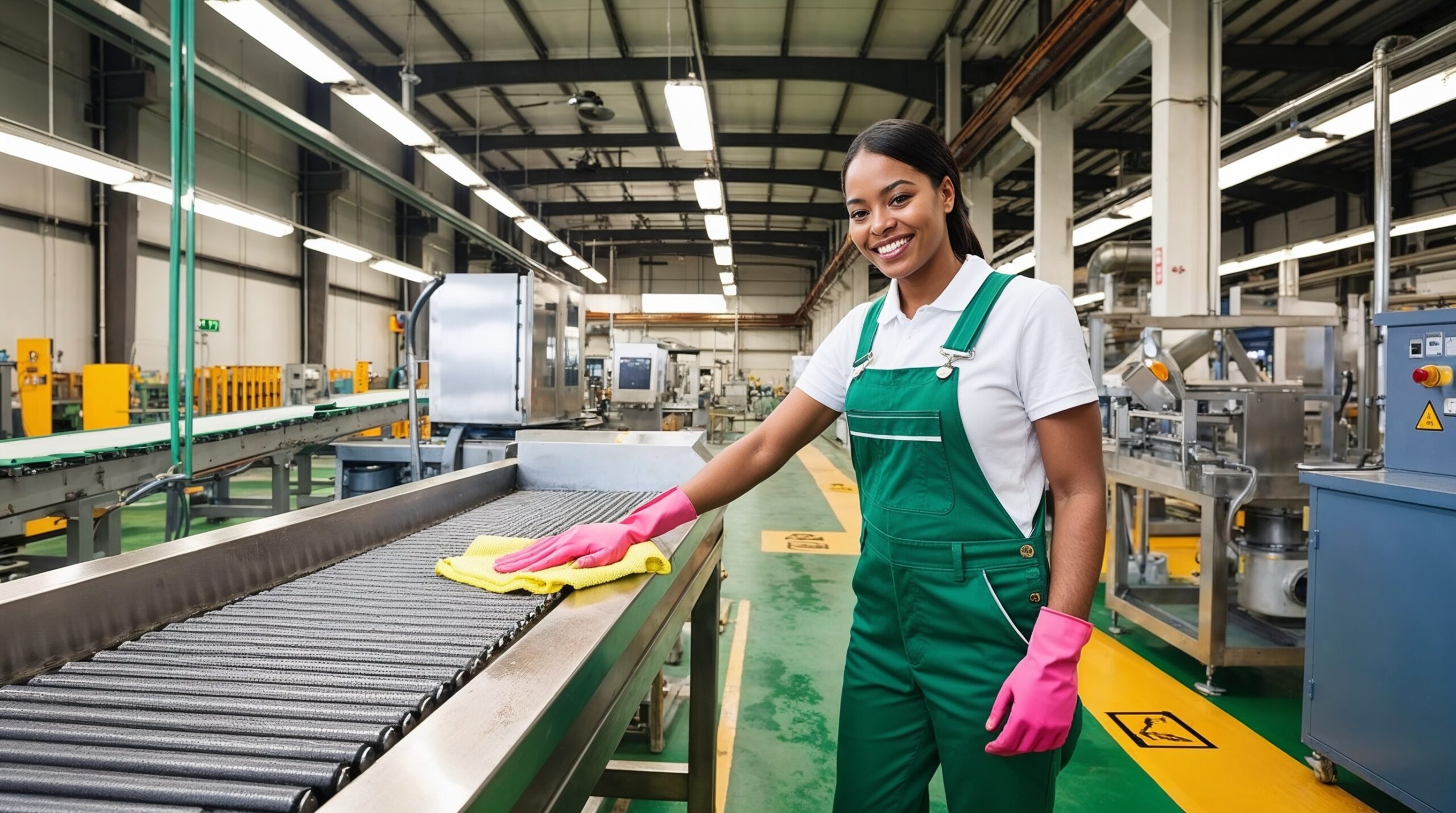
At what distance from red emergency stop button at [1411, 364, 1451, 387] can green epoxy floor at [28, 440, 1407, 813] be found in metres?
1.23

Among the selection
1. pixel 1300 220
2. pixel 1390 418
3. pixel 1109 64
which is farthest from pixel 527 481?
pixel 1300 220

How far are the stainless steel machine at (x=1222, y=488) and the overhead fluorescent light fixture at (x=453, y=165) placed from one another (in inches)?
220

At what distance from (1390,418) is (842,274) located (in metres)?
12.4

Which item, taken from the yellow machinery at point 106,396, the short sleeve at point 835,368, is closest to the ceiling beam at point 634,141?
the yellow machinery at point 106,396

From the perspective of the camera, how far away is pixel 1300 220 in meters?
12.0

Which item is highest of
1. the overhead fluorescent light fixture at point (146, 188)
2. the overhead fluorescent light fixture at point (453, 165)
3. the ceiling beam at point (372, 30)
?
the ceiling beam at point (372, 30)

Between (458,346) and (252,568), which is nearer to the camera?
(252,568)

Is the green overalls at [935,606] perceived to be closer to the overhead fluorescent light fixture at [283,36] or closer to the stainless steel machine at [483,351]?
the stainless steel machine at [483,351]

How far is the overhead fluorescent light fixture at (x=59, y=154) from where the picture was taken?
4188mm

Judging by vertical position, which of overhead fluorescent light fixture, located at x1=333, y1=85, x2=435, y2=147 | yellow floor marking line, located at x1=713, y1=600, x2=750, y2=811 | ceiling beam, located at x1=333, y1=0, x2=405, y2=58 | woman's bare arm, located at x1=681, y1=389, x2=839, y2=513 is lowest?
yellow floor marking line, located at x1=713, y1=600, x2=750, y2=811

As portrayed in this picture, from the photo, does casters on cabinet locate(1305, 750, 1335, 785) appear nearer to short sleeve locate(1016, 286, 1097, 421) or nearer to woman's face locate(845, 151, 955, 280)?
short sleeve locate(1016, 286, 1097, 421)

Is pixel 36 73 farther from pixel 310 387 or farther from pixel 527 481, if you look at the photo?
pixel 527 481

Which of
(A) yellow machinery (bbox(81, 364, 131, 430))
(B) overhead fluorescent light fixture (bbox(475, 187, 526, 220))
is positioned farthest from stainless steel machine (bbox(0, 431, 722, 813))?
(B) overhead fluorescent light fixture (bbox(475, 187, 526, 220))

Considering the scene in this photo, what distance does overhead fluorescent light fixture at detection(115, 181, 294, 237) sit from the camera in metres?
5.41
